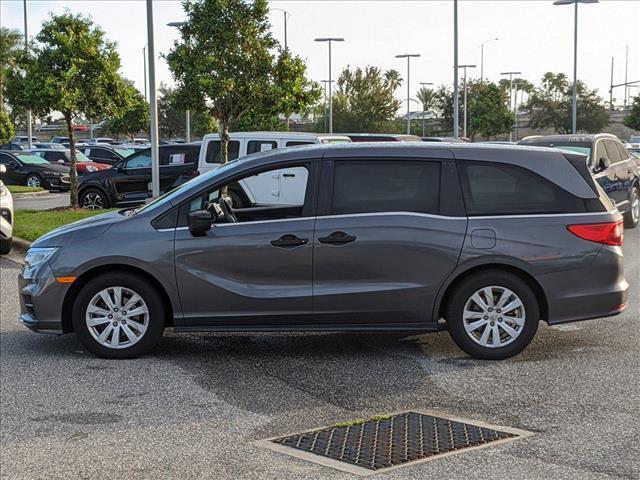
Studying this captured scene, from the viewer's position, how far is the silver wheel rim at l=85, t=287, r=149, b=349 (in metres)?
7.38

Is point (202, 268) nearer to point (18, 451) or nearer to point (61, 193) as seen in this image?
point (18, 451)

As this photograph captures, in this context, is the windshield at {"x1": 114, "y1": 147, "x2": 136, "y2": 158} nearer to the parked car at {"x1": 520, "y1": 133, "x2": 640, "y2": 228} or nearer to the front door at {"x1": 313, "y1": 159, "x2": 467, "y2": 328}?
the parked car at {"x1": 520, "y1": 133, "x2": 640, "y2": 228}

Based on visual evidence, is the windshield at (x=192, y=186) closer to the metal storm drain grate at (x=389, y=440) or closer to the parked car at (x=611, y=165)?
the metal storm drain grate at (x=389, y=440)

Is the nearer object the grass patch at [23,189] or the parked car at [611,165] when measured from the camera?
the parked car at [611,165]

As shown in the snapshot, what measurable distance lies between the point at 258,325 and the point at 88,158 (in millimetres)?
28528

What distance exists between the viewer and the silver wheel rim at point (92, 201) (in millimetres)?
21922

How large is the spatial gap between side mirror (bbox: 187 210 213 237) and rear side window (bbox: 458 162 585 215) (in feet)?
6.56

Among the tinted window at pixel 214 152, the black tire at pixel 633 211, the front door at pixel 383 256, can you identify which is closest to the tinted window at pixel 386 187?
the front door at pixel 383 256

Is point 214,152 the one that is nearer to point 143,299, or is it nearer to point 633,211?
point 633,211

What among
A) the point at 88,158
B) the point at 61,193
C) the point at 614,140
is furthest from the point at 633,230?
the point at 88,158

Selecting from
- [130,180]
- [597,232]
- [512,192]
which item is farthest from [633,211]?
[130,180]

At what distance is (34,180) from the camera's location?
31.0m

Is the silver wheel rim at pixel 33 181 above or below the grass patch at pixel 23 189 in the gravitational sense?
above

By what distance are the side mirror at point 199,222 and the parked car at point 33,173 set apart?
24.4m
